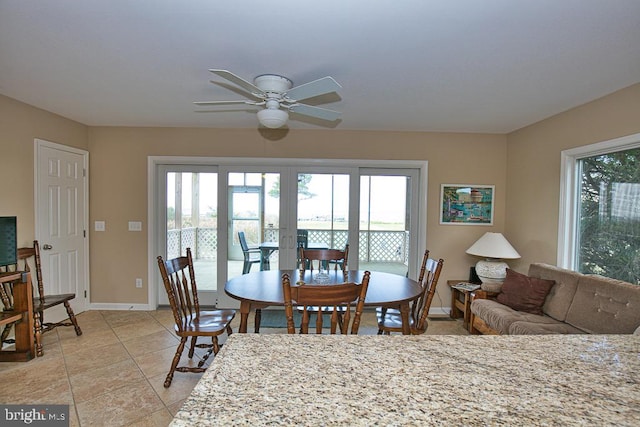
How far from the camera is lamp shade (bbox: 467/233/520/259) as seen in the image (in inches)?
141

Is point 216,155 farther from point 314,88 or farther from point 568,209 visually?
point 568,209

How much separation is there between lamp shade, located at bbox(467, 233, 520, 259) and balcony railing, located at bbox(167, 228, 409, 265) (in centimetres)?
92

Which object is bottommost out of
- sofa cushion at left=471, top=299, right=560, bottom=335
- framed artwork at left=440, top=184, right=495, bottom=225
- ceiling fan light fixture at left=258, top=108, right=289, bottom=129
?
sofa cushion at left=471, top=299, right=560, bottom=335

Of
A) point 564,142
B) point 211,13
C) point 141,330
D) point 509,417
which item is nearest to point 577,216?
point 564,142

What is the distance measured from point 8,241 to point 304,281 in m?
2.56

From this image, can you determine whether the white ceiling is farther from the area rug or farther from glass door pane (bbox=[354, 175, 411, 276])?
the area rug

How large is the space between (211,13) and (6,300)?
3.10 m

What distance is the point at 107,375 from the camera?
2566 mm

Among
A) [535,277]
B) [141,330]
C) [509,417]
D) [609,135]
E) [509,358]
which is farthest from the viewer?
[141,330]

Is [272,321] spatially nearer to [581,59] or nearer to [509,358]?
[509,358]

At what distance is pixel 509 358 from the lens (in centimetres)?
103

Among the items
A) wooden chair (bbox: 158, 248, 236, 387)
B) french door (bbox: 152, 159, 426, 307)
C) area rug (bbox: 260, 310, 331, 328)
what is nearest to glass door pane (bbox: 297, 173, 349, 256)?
french door (bbox: 152, 159, 426, 307)

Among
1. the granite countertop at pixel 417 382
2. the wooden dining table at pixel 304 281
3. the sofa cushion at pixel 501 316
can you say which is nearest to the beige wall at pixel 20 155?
the wooden dining table at pixel 304 281

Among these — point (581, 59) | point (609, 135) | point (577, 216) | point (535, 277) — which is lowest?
point (535, 277)
